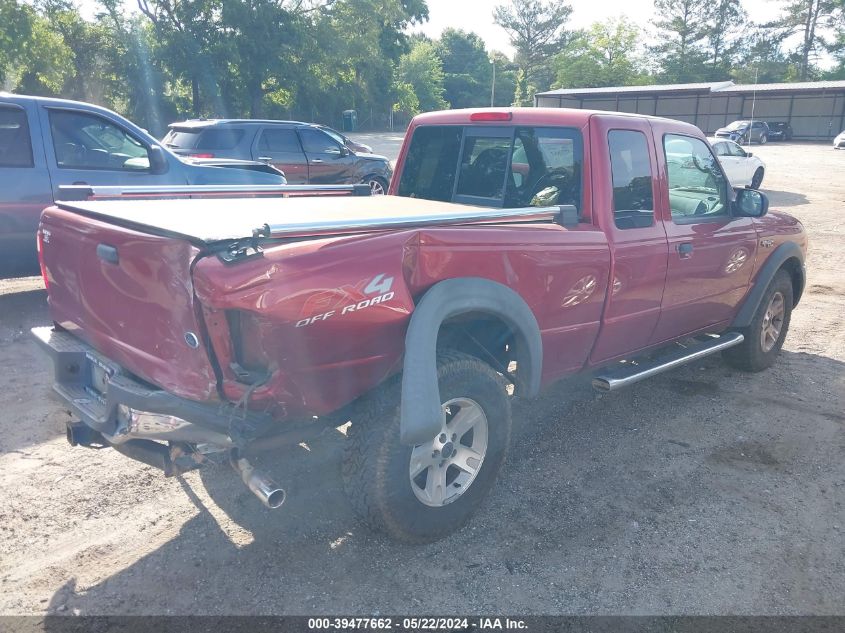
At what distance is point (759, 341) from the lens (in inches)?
213

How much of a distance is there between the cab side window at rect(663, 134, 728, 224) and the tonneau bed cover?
1.27 m

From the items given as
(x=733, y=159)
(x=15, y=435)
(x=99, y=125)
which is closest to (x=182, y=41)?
(x=733, y=159)

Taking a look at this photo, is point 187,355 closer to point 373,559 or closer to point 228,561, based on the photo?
point 228,561

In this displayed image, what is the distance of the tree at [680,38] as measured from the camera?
208 feet

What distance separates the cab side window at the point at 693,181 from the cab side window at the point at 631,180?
0.26 meters

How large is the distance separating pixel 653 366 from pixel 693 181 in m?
1.41

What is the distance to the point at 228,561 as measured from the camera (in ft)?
10.2

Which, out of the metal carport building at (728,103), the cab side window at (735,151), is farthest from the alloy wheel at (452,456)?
the metal carport building at (728,103)

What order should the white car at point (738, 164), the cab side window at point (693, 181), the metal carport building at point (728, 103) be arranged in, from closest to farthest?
1. the cab side window at point (693, 181)
2. the white car at point (738, 164)
3. the metal carport building at point (728, 103)

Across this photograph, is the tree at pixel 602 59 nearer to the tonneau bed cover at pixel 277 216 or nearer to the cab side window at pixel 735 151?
the cab side window at pixel 735 151

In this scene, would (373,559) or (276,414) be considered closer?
(276,414)

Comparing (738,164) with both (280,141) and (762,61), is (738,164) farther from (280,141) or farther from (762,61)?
(762,61)

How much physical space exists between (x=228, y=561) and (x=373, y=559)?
0.66 m

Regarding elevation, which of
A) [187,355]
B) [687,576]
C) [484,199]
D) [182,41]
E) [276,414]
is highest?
[182,41]
